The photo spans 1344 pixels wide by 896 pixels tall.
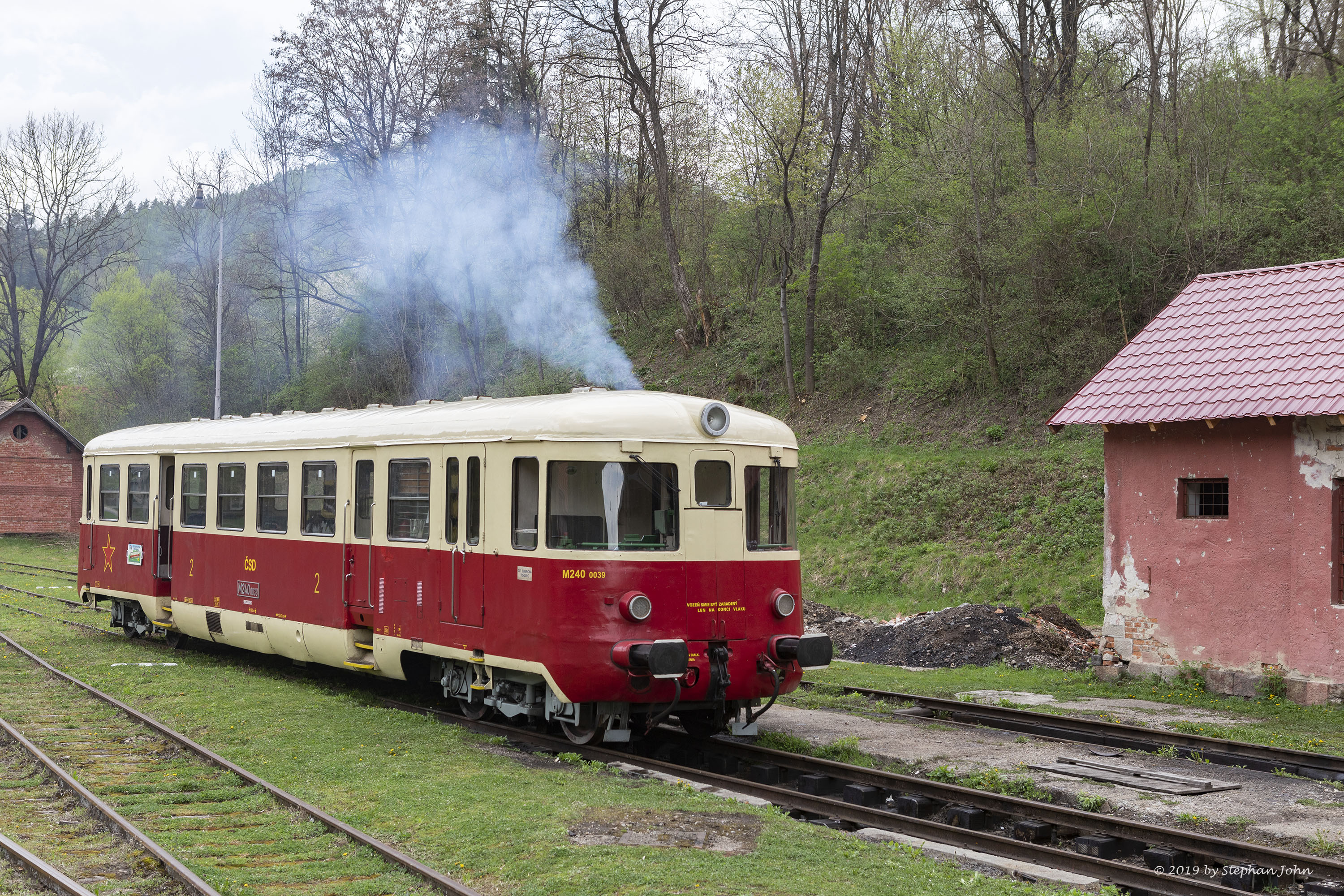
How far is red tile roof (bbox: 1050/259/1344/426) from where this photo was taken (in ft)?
43.4

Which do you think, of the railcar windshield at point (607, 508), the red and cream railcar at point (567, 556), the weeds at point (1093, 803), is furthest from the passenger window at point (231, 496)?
the weeds at point (1093, 803)

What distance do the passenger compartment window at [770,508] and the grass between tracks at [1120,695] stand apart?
3198mm

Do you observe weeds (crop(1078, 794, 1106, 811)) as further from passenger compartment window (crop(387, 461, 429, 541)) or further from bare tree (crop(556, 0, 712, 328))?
bare tree (crop(556, 0, 712, 328))

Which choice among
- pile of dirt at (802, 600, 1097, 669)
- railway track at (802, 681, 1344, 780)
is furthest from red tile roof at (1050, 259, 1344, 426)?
railway track at (802, 681, 1344, 780)

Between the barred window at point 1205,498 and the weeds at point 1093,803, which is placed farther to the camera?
the barred window at point 1205,498

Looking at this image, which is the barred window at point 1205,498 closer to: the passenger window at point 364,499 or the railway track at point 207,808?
the passenger window at point 364,499

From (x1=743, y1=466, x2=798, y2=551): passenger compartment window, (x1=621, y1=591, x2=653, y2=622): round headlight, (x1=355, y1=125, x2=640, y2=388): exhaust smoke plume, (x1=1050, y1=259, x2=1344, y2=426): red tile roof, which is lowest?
(x1=621, y1=591, x2=653, y2=622): round headlight

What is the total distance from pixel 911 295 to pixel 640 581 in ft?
63.9

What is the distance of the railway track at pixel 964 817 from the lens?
22.6 feet

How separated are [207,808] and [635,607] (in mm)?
3483

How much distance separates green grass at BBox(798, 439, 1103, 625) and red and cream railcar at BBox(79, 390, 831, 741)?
10.9 meters

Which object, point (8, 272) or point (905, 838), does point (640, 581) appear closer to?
point (905, 838)

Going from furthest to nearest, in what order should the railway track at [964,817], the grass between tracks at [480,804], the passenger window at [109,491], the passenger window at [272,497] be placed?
the passenger window at [109,491]
the passenger window at [272,497]
the railway track at [964,817]
the grass between tracks at [480,804]

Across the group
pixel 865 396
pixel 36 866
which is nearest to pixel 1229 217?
pixel 865 396
